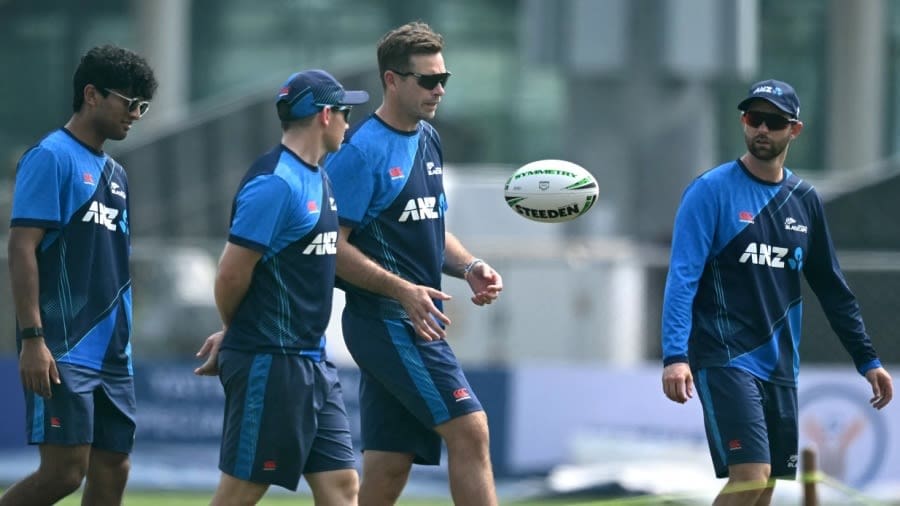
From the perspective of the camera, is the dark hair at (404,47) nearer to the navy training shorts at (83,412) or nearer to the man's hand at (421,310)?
the man's hand at (421,310)

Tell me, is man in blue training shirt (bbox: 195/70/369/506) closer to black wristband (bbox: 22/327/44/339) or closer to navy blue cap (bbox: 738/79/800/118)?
black wristband (bbox: 22/327/44/339)

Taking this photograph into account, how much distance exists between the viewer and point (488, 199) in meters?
17.4

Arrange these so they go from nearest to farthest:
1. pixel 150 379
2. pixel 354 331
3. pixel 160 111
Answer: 1. pixel 354 331
2. pixel 150 379
3. pixel 160 111

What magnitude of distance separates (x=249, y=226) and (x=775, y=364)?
2.47 meters

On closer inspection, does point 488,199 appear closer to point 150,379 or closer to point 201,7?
point 150,379

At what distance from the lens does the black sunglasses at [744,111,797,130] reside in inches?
285

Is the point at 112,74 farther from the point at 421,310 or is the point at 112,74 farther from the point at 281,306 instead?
the point at 421,310

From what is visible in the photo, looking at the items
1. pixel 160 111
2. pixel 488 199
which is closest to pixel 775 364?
pixel 488 199

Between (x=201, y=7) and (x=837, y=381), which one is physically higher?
(x=201, y=7)

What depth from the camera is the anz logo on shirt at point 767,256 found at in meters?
7.27

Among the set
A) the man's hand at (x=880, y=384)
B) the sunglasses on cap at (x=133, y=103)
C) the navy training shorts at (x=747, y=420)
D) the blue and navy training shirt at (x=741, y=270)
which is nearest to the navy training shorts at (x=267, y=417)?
the sunglasses on cap at (x=133, y=103)

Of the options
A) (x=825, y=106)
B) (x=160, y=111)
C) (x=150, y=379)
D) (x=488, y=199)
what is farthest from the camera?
(x=825, y=106)

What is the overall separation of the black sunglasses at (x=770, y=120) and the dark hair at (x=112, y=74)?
2.58 m

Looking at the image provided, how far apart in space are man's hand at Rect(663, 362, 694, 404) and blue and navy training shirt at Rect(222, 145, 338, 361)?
149 centimetres
